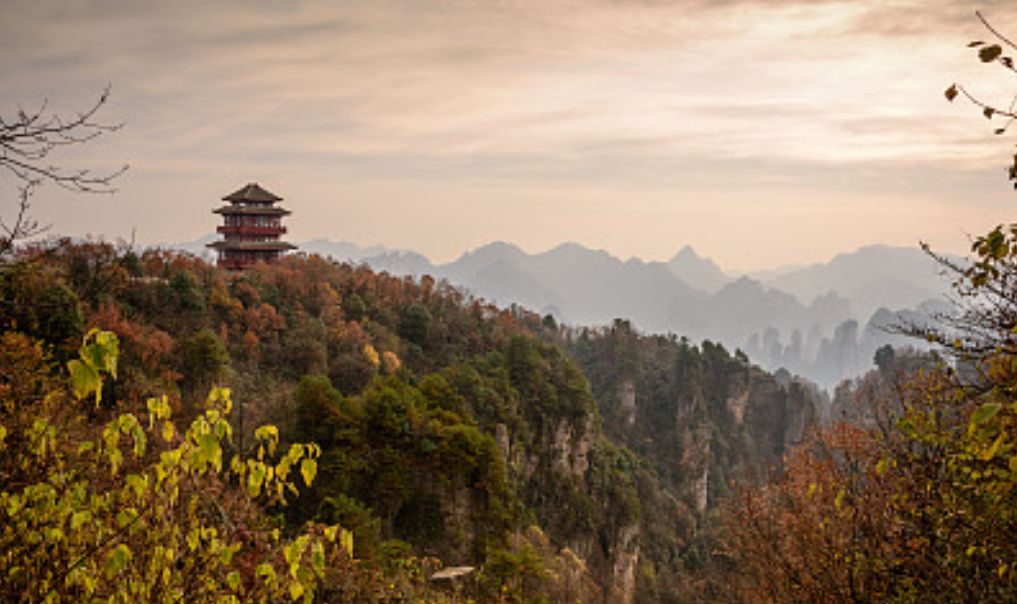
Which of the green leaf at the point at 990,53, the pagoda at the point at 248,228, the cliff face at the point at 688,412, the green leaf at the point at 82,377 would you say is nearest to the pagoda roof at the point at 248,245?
the pagoda at the point at 248,228

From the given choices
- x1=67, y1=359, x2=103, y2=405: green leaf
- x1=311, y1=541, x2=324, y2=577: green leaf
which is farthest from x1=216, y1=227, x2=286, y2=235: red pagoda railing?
x1=67, y1=359, x2=103, y2=405: green leaf

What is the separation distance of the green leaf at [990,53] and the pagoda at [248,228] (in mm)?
48900

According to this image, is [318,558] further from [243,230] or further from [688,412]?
[688,412]

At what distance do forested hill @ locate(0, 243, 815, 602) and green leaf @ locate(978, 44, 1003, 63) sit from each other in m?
5.24

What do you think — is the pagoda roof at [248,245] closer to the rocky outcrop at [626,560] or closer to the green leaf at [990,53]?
the rocky outcrop at [626,560]

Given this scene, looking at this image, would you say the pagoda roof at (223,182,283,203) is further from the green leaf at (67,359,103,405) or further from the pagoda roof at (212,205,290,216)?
the green leaf at (67,359,103,405)

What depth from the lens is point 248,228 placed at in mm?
48688

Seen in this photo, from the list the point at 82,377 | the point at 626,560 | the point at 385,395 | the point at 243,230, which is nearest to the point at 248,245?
the point at 243,230

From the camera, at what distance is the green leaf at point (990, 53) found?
3.73m

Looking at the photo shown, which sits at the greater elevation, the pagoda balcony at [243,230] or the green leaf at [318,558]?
the pagoda balcony at [243,230]

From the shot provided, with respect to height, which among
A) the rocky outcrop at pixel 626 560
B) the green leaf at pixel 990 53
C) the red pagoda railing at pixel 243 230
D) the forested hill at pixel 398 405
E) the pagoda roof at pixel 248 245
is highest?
the red pagoda railing at pixel 243 230

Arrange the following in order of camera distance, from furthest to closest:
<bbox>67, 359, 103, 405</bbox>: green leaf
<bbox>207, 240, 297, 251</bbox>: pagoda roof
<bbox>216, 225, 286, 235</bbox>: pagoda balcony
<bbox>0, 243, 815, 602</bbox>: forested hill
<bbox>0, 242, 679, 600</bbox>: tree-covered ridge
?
<bbox>216, 225, 286, 235</bbox>: pagoda balcony → <bbox>207, 240, 297, 251</bbox>: pagoda roof → <bbox>0, 242, 679, 600</bbox>: tree-covered ridge → <bbox>0, 243, 815, 602</bbox>: forested hill → <bbox>67, 359, 103, 405</bbox>: green leaf

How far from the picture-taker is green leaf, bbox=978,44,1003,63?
3730 mm

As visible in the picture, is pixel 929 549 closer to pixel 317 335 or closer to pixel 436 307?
pixel 317 335
